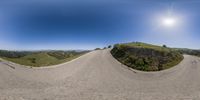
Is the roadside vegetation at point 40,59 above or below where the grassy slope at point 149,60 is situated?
below

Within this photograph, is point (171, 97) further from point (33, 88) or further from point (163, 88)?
point (33, 88)

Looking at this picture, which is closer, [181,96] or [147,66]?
[181,96]

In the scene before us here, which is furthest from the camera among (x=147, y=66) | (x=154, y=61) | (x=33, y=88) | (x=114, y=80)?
(x=154, y=61)

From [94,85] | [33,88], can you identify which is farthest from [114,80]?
[33,88]

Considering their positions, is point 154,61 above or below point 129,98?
above

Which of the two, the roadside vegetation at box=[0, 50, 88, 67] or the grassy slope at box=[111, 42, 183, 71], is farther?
the roadside vegetation at box=[0, 50, 88, 67]

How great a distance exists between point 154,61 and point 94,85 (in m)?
21.0

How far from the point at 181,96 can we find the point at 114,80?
29.2 ft

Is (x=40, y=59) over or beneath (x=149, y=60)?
beneath

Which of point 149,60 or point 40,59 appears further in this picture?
point 40,59

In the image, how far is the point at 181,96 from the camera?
1877 centimetres

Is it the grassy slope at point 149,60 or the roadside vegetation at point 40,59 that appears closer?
the grassy slope at point 149,60

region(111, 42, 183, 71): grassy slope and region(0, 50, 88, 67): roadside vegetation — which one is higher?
region(111, 42, 183, 71): grassy slope

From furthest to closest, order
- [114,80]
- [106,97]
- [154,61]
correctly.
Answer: [154,61] → [114,80] → [106,97]
